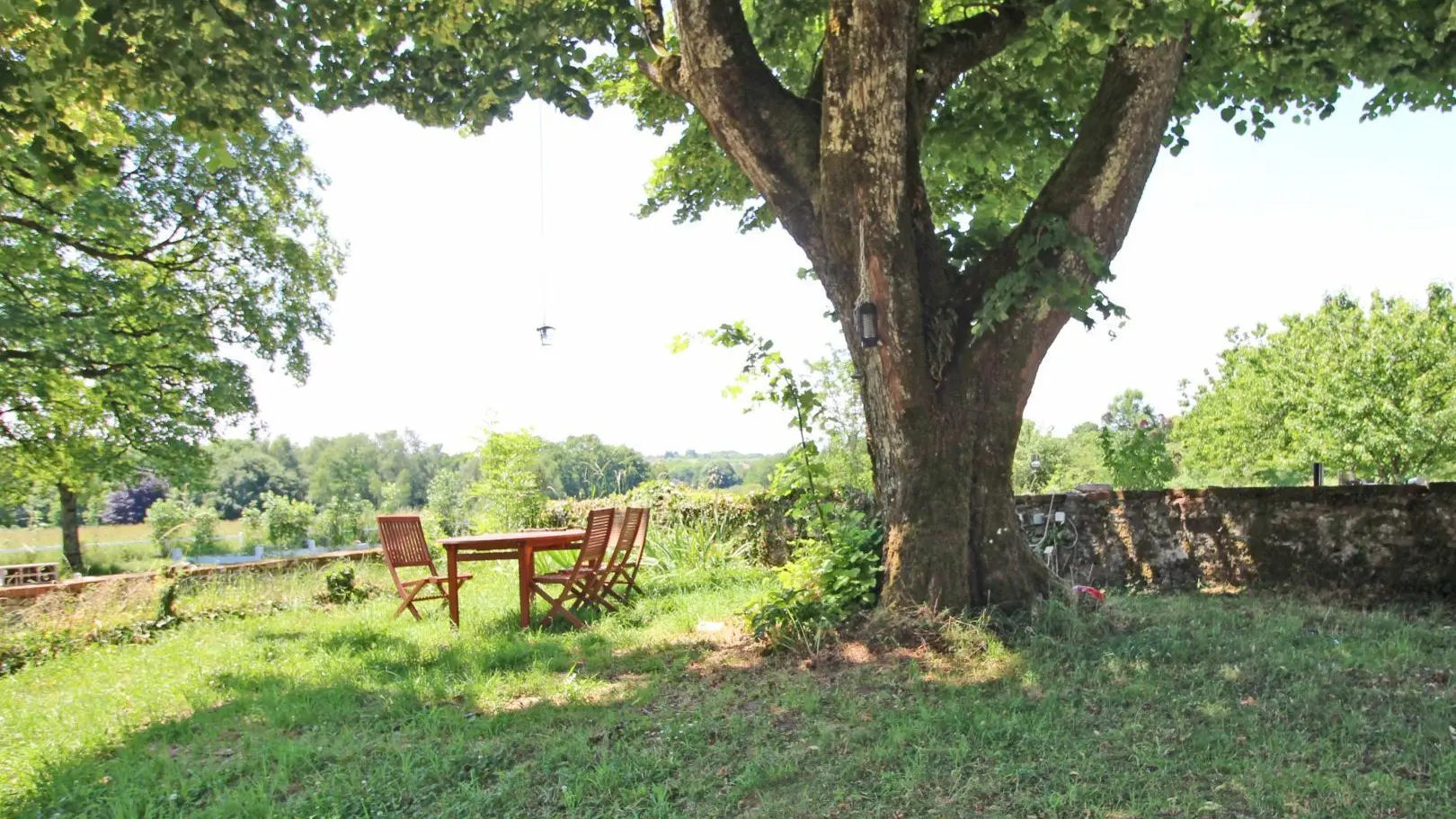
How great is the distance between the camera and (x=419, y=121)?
19.9ft

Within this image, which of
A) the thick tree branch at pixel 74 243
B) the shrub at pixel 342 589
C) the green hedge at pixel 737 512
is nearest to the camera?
the shrub at pixel 342 589

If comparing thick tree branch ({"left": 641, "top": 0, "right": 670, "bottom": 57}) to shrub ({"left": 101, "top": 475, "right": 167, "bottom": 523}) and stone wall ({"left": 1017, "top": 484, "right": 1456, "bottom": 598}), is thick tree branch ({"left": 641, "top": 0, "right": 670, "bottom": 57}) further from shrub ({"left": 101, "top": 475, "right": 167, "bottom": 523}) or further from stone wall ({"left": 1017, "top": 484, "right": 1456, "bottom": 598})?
shrub ({"left": 101, "top": 475, "right": 167, "bottom": 523})

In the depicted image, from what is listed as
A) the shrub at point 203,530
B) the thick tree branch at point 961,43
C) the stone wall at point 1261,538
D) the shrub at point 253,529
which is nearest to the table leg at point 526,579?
the stone wall at point 1261,538

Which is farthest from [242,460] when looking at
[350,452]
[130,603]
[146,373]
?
[130,603]

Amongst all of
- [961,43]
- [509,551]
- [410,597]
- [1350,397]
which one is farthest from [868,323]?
[1350,397]

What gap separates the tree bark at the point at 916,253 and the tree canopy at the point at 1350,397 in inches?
848

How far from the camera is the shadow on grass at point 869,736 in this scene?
2.96 m

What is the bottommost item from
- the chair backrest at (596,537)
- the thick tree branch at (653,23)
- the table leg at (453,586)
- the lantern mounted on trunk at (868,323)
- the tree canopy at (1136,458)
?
the table leg at (453,586)

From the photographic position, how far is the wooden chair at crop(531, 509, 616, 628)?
6.88 m

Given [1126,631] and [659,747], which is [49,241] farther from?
[1126,631]

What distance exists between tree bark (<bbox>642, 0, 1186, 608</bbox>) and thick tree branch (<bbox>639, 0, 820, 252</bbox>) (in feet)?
0.03

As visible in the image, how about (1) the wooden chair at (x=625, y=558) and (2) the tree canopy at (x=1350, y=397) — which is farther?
(2) the tree canopy at (x=1350, y=397)

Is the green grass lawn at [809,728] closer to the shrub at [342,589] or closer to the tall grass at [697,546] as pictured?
the shrub at [342,589]

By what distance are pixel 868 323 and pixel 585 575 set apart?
12.1 ft
